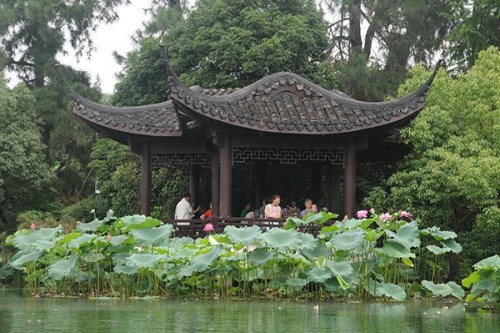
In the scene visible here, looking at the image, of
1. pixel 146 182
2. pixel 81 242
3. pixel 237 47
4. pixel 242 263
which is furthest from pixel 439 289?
pixel 237 47

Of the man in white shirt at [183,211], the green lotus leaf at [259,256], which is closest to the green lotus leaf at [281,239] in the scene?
→ the green lotus leaf at [259,256]

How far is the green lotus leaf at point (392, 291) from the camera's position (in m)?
12.2

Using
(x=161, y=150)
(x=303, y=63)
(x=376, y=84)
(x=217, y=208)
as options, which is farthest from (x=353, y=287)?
(x=376, y=84)

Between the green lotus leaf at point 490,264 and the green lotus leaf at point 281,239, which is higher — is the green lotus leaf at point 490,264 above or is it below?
below

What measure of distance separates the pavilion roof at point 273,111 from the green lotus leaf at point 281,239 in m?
3.61

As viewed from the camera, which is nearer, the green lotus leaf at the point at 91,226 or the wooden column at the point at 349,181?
the green lotus leaf at the point at 91,226

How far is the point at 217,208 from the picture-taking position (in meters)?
17.2

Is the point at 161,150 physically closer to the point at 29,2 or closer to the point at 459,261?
the point at 459,261

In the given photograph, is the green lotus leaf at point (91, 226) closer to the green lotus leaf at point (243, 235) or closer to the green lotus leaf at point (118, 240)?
the green lotus leaf at point (118, 240)

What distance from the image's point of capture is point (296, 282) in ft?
39.9

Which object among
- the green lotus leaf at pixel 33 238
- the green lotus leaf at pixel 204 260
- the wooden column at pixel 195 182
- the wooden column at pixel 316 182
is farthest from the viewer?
the wooden column at pixel 195 182

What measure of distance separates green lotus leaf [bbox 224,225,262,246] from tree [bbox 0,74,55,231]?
44.8ft

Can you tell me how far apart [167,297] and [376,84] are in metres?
16.8

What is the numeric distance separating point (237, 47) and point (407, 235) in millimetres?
10540
